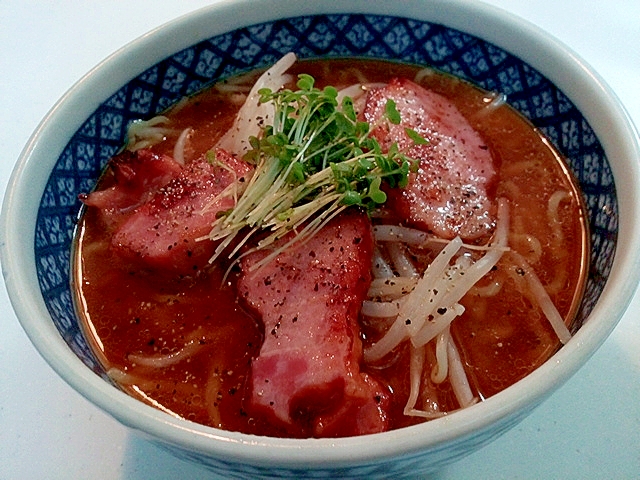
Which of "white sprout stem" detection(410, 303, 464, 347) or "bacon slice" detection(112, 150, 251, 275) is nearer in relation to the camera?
"white sprout stem" detection(410, 303, 464, 347)

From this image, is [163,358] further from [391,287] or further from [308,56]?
[308,56]

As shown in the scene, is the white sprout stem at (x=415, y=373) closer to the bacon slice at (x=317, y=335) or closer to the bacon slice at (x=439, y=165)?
the bacon slice at (x=317, y=335)

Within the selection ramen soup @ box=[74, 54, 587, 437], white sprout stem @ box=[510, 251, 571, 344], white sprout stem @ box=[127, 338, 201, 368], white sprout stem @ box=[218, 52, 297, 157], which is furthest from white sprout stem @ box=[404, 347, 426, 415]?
white sprout stem @ box=[218, 52, 297, 157]

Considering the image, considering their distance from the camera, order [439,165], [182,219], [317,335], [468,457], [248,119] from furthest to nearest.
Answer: [248,119] < [439,165] < [182,219] < [468,457] < [317,335]

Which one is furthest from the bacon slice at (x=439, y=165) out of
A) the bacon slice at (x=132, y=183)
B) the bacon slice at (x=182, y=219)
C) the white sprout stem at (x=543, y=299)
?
the bacon slice at (x=132, y=183)

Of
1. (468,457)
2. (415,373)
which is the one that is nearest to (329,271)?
(415,373)

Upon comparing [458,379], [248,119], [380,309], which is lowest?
[458,379]

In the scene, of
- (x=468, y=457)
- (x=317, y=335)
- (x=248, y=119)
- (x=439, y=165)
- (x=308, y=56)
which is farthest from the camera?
(x=308, y=56)

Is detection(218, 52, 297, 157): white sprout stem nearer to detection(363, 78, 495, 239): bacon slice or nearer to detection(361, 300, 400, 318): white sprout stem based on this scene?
detection(363, 78, 495, 239): bacon slice
